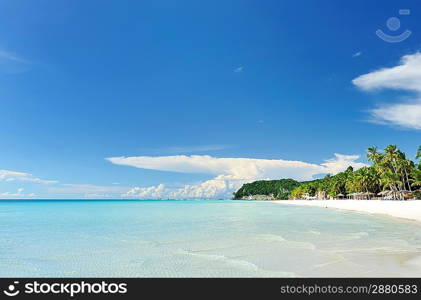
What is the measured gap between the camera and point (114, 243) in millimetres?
15820

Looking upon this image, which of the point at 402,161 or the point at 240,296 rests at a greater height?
the point at 402,161

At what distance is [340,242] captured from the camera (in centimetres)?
1495

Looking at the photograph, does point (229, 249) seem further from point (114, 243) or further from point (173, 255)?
point (114, 243)

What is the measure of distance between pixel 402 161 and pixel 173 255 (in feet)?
195

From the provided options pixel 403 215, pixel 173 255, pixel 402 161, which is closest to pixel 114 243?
pixel 173 255

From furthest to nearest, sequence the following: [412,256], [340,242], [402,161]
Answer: [402,161]
[340,242]
[412,256]

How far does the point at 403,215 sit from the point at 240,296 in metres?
28.6

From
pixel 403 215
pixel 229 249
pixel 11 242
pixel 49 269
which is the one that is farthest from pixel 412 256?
pixel 403 215

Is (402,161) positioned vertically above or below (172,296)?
above

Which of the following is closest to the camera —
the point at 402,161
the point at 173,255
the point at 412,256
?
the point at 412,256

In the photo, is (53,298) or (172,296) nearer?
(53,298)

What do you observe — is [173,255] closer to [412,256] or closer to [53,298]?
[53,298]

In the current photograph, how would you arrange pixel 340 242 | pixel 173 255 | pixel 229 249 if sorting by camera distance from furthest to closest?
pixel 340 242
pixel 229 249
pixel 173 255

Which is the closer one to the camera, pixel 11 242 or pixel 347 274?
pixel 347 274
